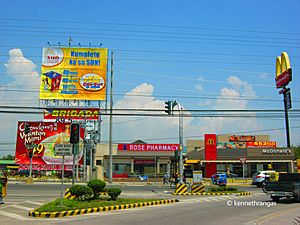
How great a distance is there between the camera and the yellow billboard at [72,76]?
4772cm

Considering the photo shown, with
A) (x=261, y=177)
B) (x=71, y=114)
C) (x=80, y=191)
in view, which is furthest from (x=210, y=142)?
(x=80, y=191)

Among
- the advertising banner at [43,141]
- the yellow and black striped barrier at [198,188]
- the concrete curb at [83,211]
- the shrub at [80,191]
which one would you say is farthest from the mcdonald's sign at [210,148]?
the shrub at [80,191]

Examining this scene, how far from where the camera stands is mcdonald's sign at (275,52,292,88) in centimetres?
4553

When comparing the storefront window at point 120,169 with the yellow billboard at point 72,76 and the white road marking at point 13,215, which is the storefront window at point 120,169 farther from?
the white road marking at point 13,215

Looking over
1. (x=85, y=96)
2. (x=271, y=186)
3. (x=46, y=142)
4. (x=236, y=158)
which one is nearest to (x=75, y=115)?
(x=85, y=96)

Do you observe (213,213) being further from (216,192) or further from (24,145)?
(24,145)

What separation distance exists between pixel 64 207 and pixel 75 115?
117ft

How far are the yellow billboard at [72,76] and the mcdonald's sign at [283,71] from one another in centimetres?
2349

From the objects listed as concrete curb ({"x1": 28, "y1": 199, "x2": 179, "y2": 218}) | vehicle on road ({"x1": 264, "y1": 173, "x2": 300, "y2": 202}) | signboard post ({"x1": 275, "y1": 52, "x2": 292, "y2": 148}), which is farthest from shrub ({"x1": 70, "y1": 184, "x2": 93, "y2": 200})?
signboard post ({"x1": 275, "y1": 52, "x2": 292, "y2": 148})

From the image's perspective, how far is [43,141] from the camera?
53000 millimetres

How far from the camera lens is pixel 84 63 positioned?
1886 inches

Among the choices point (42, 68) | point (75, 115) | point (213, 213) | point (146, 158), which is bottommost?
point (213, 213)

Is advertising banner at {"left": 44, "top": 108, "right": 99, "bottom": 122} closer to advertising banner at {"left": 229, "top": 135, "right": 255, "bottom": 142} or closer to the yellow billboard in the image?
the yellow billboard

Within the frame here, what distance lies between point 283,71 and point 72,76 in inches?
1101
